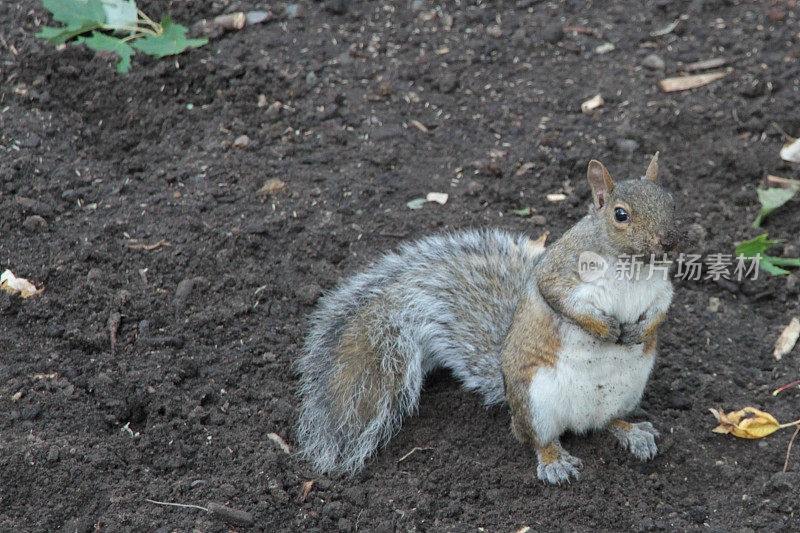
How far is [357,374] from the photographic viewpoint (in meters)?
2.94

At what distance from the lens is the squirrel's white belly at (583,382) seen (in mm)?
2725

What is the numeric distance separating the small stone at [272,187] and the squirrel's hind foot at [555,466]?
6.00 ft

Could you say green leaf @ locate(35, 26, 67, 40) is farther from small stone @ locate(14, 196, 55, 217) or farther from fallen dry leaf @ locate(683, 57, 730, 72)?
fallen dry leaf @ locate(683, 57, 730, 72)

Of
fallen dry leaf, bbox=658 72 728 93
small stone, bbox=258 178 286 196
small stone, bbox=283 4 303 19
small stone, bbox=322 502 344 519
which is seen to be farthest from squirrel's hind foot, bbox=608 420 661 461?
small stone, bbox=283 4 303 19

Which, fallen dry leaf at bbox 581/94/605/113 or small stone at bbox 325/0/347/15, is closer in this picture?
fallen dry leaf at bbox 581/94/605/113

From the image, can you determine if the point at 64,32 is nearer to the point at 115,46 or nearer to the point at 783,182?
the point at 115,46

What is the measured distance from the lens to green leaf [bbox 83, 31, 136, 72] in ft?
13.9

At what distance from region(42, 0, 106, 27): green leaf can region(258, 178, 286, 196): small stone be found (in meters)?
1.44

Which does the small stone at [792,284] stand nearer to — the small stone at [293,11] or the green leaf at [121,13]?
the small stone at [293,11]

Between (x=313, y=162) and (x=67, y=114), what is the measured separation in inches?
50.9

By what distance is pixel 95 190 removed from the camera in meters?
3.74

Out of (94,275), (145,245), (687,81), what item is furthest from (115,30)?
(687,81)

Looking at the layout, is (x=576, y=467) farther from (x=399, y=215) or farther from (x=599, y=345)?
(x=399, y=215)

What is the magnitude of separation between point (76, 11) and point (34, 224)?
149 centimetres
